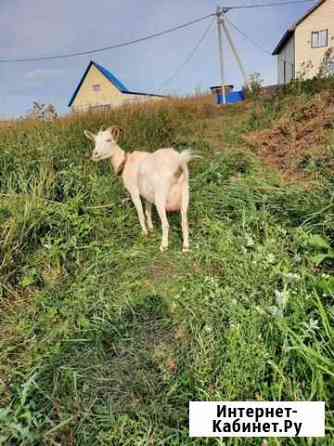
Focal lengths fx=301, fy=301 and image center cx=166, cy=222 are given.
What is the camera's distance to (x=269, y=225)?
2885 millimetres

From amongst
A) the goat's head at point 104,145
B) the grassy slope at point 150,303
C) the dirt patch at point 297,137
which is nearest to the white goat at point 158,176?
the goat's head at point 104,145

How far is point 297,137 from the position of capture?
506 cm

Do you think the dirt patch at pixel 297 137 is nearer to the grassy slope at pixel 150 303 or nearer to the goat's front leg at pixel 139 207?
the grassy slope at pixel 150 303

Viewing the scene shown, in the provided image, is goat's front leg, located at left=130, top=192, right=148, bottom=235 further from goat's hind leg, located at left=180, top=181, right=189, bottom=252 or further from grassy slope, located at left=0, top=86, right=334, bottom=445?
goat's hind leg, located at left=180, top=181, right=189, bottom=252

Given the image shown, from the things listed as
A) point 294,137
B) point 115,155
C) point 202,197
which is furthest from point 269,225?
point 294,137

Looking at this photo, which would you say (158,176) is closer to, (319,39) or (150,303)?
(150,303)

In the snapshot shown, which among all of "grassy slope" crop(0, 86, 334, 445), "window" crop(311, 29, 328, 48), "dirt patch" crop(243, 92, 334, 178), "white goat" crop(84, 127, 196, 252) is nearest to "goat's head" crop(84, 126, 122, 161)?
"white goat" crop(84, 127, 196, 252)

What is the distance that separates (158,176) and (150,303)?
119 cm

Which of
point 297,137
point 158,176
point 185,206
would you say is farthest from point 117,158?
point 297,137

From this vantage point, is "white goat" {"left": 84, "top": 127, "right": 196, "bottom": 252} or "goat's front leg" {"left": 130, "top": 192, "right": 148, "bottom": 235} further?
"goat's front leg" {"left": 130, "top": 192, "right": 148, "bottom": 235}

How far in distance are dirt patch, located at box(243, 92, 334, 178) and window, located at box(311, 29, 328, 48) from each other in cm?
2509

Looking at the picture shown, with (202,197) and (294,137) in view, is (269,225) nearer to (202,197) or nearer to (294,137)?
(202,197)

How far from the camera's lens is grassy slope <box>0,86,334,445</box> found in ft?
4.64

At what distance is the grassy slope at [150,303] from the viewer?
1.42 m
